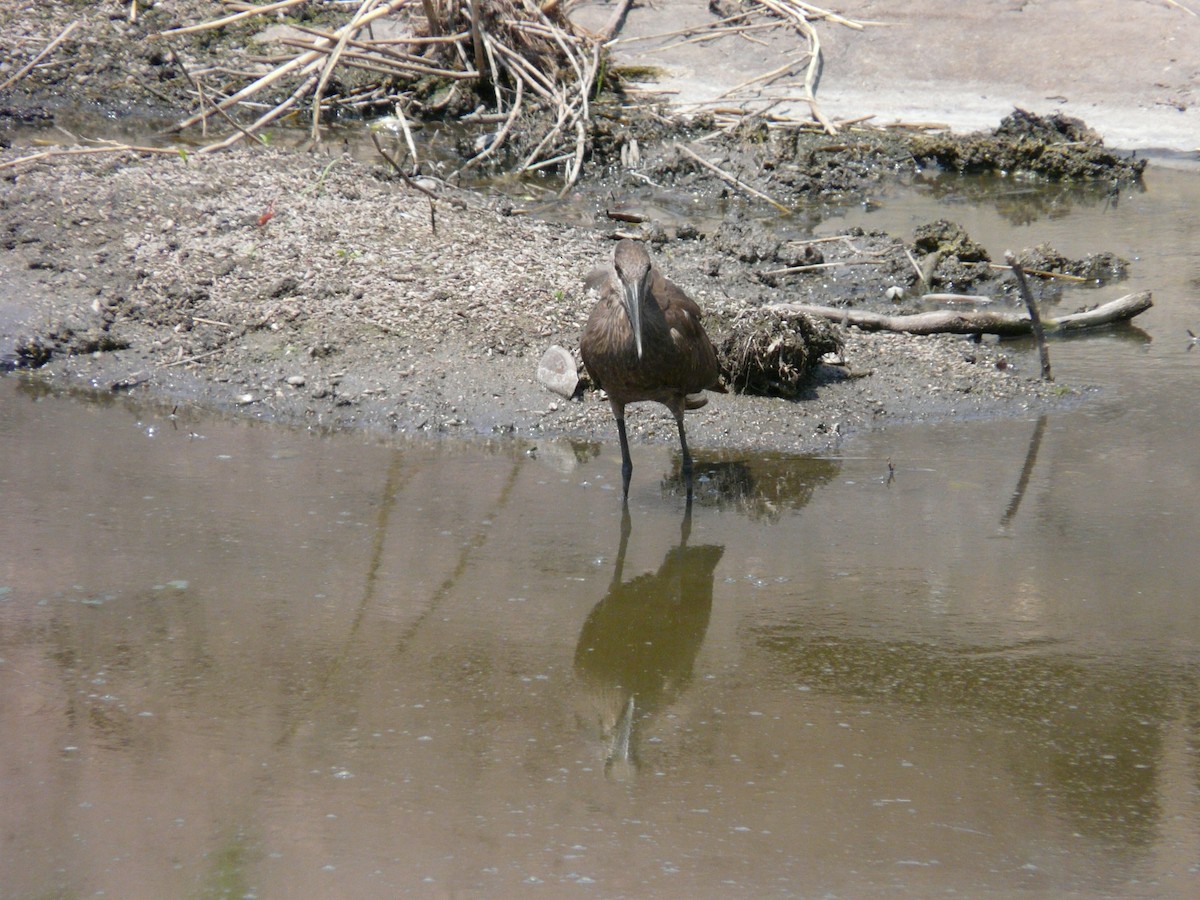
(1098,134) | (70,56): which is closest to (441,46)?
(70,56)

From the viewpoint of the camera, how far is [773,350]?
638cm

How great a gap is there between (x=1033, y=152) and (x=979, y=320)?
3.89 meters

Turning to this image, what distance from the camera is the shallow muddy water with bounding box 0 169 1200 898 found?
10.8ft

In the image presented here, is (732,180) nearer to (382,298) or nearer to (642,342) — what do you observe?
(382,298)

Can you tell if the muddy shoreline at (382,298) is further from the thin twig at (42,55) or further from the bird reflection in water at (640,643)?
the thin twig at (42,55)

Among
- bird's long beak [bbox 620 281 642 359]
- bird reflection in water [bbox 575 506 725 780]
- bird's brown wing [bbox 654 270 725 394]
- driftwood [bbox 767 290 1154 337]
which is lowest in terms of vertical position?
bird reflection in water [bbox 575 506 725 780]

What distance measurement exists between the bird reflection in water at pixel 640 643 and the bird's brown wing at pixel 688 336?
2.67ft

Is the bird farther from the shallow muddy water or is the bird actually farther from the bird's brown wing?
the shallow muddy water

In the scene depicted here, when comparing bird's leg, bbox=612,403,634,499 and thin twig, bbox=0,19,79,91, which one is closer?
bird's leg, bbox=612,403,634,499

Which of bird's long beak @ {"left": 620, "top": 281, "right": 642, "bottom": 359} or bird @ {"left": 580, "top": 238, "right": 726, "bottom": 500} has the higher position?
bird's long beak @ {"left": 620, "top": 281, "right": 642, "bottom": 359}

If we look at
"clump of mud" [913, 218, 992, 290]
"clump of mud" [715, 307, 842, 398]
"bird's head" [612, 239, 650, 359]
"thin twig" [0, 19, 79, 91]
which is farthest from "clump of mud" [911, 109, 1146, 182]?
"thin twig" [0, 19, 79, 91]

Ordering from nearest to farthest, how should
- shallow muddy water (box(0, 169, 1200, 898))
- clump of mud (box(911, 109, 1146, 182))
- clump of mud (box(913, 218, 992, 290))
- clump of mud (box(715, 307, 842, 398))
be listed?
shallow muddy water (box(0, 169, 1200, 898))
clump of mud (box(715, 307, 842, 398))
clump of mud (box(913, 218, 992, 290))
clump of mud (box(911, 109, 1146, 182))

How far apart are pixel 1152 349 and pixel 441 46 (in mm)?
6782


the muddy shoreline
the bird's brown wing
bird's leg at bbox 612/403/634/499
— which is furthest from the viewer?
the muddy shoreline
